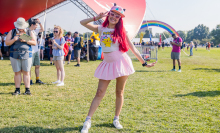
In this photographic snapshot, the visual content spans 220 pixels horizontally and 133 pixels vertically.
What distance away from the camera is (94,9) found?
8531mm

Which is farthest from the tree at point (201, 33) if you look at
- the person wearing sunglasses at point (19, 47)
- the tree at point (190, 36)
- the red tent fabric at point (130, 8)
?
the person wearing sunglasses at point (19, 47)

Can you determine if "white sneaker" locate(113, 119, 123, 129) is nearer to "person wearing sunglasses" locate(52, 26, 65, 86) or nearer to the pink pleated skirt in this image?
the pink pleated skirt

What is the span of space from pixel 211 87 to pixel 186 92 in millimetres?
1308

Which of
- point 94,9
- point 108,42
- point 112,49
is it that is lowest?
point 112,49

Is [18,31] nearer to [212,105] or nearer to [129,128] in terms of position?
[129,128]

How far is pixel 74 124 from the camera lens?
3.41m

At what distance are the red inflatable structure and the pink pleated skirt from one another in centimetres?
375

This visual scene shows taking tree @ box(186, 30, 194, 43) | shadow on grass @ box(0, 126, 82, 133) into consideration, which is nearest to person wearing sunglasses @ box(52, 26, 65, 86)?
shadow on grass @ box(0, 126, 82, 133)

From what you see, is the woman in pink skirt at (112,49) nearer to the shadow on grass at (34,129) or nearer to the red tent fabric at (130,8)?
the shadow on grass at (34,129)

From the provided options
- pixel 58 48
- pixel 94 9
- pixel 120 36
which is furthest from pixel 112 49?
pixel 94 9

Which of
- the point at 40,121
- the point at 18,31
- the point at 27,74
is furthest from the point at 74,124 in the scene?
the point at 18,31

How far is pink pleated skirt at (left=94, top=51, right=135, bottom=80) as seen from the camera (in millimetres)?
Answer: 3084

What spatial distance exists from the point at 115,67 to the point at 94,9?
603 cm

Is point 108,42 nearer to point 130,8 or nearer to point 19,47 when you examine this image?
point 19,47
